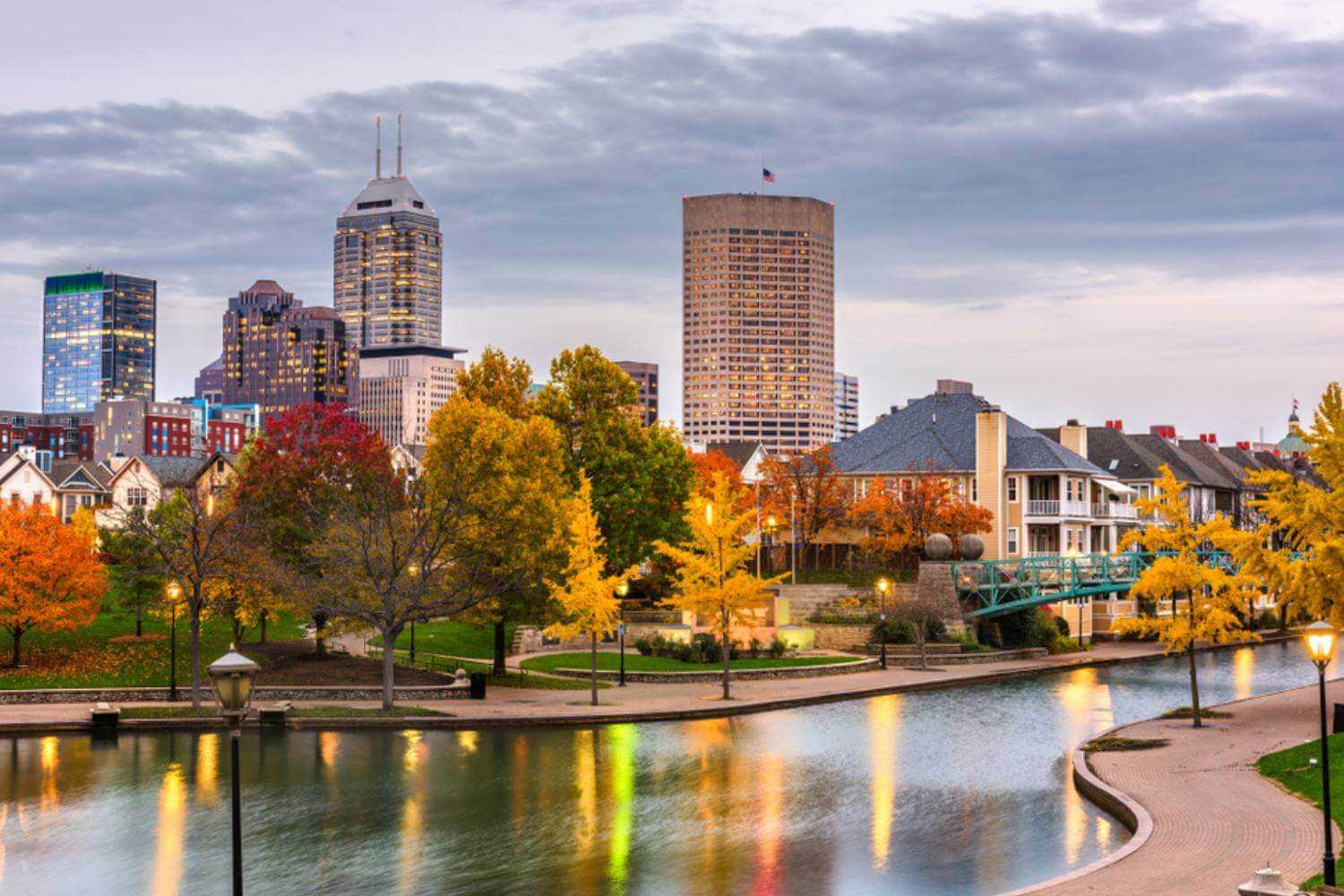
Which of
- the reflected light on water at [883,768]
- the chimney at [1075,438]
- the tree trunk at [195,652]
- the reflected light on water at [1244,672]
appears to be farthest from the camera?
the chimney at [1075,438]

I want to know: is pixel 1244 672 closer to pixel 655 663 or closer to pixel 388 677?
pixel 655 663

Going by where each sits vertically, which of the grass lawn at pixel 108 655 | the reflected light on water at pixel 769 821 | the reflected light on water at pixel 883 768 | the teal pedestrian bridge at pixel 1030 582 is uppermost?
the teal pedestrian bridge at pixel 1030 582

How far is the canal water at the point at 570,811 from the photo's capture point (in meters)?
26.2

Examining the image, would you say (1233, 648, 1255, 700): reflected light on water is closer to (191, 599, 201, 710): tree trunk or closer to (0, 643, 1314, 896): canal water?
(0, 643, 1314, 896): canal water

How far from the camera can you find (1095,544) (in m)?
91.9

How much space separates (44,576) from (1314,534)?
142 feet

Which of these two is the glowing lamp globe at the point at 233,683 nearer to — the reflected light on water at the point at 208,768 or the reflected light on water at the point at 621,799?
the reflected light on water at the point at 621,799

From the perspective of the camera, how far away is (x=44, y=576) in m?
53.8

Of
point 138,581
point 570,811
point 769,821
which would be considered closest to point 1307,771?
point 769,821

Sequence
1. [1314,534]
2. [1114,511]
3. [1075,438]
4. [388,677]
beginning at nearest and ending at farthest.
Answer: [1314,534] → [388,677] → [1114,511] → [1075,438]

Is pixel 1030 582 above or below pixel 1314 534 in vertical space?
below

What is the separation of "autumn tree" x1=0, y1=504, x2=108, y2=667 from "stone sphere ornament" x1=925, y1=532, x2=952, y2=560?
40033 mm

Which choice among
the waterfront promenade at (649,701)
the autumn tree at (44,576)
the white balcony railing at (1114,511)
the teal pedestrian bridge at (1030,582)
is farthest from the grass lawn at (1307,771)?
the white balcony railing at (1114,511)

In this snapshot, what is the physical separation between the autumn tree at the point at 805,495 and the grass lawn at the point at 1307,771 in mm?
51988
